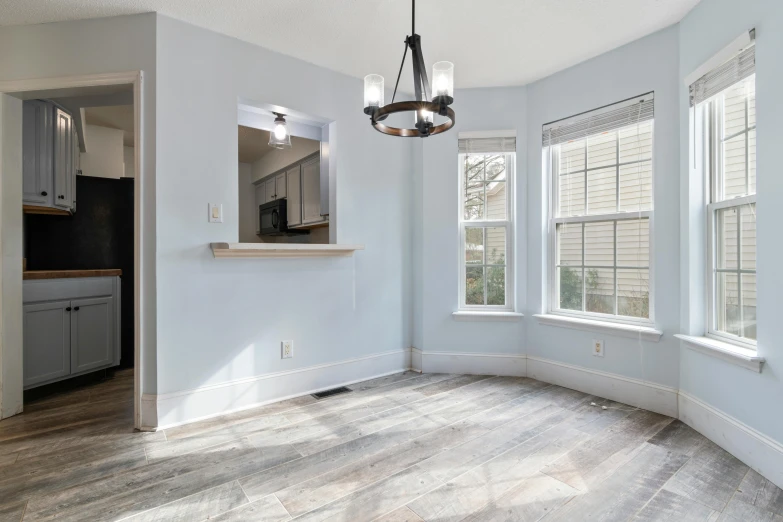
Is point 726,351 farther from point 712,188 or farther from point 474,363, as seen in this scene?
point 474,363

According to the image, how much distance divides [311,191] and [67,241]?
87.7 inches

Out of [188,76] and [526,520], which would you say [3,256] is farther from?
[526,520]

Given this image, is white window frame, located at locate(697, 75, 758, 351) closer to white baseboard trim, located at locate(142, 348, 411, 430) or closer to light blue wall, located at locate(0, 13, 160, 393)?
white baseboard trim, located at locate(142, 348, 411, 430)

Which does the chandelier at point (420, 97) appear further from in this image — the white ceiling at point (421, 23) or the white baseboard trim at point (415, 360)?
the white baseboard trim at point (415, 360)

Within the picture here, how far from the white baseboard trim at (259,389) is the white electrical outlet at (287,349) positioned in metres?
0.11

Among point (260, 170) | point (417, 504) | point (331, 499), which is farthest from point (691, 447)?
point (260, 170)

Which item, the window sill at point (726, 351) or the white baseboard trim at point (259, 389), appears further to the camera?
the white baseboard trim at point (259, 389)

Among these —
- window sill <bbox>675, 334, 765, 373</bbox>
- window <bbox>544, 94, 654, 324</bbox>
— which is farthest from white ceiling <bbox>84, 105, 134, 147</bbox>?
window sill <bbox>675, 334, 765, 373</bbox>

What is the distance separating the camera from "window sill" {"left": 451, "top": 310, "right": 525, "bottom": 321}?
3422 mm

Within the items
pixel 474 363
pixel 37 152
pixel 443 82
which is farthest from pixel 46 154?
pixel 474 363

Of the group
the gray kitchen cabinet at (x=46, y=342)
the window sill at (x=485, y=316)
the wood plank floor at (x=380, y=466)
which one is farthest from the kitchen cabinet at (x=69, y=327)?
the window sill at (x=485, y=316)

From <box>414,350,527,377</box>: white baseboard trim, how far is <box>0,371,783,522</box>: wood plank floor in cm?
59

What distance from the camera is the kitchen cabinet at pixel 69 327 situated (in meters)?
2.90

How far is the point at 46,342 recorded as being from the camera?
2.99 m
